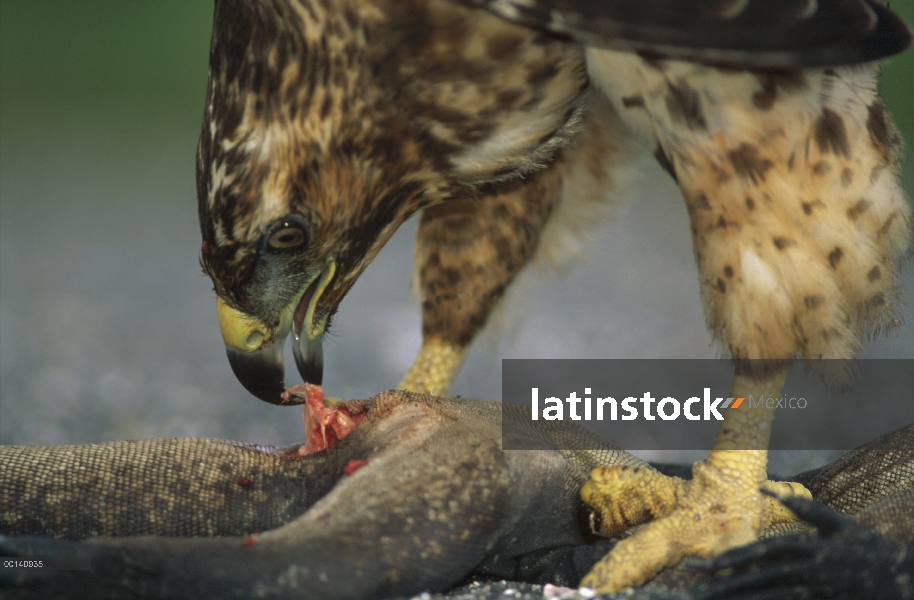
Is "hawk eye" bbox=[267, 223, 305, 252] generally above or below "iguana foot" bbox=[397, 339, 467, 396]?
above

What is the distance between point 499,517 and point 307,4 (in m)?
0.79

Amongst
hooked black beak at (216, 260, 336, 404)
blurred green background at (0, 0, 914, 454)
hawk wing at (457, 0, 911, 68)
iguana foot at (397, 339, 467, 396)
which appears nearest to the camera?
hawk wing at (457, 0, 911, 68)

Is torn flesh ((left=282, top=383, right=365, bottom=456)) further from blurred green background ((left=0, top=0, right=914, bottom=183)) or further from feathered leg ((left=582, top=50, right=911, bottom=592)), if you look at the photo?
blurred green background ((left=0, top=0, right=914, bottom=183))

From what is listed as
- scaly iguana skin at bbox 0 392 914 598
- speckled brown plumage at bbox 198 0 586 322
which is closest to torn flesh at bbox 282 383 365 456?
scaly iguana skin at bbox 0 392 914 598

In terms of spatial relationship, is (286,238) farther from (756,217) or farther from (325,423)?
(756,217)

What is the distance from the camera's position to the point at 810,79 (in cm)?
127

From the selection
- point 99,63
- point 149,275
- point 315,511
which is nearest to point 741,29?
point 315,511

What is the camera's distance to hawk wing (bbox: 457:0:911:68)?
46.3 inches

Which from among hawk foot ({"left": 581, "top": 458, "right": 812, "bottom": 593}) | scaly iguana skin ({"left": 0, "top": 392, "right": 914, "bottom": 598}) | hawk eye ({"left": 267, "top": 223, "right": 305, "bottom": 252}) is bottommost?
hawk foot ({"left": 581, "top": 458, "right": 812, "bottom": 593})

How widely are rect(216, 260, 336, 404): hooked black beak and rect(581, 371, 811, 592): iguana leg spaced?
0.52 m

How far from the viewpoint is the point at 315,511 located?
38.2 inches

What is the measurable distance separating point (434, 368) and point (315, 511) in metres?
0.89

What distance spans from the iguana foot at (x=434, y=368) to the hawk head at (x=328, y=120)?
0.44 meters

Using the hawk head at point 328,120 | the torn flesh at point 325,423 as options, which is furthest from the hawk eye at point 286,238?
the torn flesh at point 325,423
